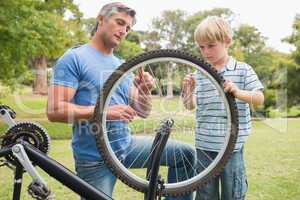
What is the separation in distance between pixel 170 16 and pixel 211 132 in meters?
34.4

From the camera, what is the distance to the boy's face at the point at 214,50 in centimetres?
222

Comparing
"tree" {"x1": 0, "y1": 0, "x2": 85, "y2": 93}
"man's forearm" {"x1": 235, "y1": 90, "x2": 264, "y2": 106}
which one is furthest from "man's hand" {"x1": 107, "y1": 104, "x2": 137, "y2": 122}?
"tree" {"x1": 0, "y1": 0, "x2": 85, "y2": 93}

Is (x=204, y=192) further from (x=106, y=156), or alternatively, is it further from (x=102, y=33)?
(x=102, y=33)

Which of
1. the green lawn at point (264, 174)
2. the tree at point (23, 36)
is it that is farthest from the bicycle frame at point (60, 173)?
the tree at point (23, 36)

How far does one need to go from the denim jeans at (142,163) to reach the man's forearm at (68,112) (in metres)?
0.28

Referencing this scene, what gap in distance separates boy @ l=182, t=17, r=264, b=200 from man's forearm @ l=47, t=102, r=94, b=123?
54 cm

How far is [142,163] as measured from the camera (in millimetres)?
2223

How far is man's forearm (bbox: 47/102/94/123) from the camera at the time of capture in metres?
1.95

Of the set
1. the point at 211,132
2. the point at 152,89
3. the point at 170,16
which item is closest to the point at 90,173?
the point at 152,89

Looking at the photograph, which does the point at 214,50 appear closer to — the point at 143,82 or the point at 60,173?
the point at 143,82

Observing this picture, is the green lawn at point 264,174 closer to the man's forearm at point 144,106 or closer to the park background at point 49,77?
the park background at point 49,77

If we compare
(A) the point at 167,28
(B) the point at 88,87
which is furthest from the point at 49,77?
(A) the point at 167,28

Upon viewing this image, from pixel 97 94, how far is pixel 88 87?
2.5 inches

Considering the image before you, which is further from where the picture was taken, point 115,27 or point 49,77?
point 49,77
